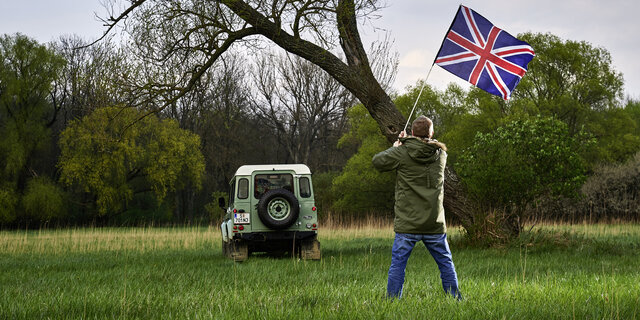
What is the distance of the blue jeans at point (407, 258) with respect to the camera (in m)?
5.51

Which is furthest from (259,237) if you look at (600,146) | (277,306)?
(600,146)

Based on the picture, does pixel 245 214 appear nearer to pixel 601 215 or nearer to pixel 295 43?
pixel 295 43

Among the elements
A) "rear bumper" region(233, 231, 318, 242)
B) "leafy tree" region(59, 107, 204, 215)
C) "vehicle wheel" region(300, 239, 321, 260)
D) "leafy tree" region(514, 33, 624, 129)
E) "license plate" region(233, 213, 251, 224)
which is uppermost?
"leafy tree" region(514, 33, 624, 129)

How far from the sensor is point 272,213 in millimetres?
12445

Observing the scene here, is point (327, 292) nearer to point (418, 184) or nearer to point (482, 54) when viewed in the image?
point (418, 184)

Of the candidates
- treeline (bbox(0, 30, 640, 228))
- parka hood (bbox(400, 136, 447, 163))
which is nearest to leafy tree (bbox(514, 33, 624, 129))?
treeline (bbox(0, 30, 640, 228))

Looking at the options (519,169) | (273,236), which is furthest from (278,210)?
(519,169)

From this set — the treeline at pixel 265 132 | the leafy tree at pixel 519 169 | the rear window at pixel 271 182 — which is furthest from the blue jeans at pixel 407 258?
the treeline at pixel 265 132

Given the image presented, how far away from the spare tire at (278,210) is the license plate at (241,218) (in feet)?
1.18

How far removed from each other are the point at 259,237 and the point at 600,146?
3258 cm

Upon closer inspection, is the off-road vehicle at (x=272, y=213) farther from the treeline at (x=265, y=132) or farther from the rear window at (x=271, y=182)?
the treeline at (x=265, y=132)

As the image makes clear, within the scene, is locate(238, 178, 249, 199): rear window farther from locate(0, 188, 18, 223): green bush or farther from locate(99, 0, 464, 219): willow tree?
locate(0, 188, 18, 223): green bush

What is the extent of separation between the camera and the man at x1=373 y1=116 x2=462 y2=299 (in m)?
5.50

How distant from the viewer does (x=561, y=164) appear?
15.0 metres
